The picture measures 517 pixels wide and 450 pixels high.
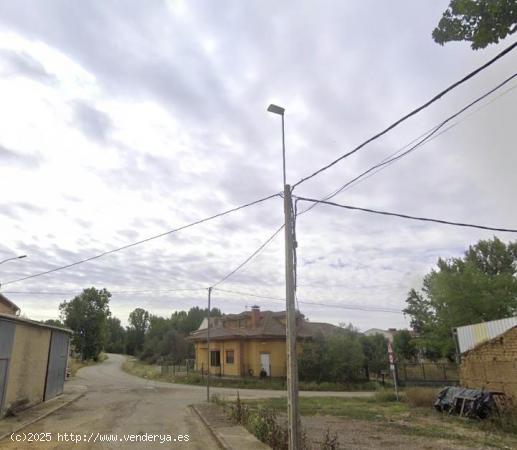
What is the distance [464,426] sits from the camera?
14.4 metres

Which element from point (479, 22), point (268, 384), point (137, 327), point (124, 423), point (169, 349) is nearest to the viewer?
point (479, 22)

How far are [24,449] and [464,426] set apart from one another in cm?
1312

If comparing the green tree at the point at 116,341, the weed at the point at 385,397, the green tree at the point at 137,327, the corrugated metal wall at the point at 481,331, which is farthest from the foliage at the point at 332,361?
the green tree at the point at 116,341

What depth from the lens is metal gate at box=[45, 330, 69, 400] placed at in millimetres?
21548

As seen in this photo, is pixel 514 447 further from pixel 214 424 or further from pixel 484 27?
pixel 484 27

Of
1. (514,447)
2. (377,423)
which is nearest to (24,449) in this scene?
(377,423)

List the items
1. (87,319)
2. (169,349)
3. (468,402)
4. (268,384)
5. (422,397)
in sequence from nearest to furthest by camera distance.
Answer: (468,402)
(422,397)
(268,384)
(87,319)
(169,349)

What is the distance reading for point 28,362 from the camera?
1844 centimetres

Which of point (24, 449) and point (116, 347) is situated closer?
point (24, 449)

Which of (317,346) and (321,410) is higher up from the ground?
(317,346)

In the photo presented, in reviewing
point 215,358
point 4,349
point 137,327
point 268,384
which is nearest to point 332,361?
point 268,384

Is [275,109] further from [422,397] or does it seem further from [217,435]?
[422,397]

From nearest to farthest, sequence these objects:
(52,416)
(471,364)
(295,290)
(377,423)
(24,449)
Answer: (295,290), (24,449), (377,423), (52,416), (471,364)

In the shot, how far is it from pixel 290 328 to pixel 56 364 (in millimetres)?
18542
